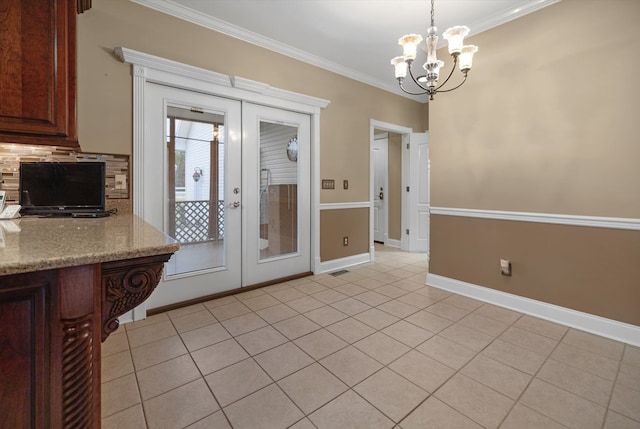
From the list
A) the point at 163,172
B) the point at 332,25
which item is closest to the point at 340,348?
the point at 163,172

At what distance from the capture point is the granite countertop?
743 millimetres

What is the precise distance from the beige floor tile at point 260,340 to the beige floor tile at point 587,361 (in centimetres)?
187

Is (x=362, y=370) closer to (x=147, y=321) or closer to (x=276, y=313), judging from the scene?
(x=276, y=313)

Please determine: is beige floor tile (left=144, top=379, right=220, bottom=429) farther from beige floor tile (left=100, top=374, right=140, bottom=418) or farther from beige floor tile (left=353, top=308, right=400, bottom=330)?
beige floor tile (left=353, top=308, right=400, bottom=330)

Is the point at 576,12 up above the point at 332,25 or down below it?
below

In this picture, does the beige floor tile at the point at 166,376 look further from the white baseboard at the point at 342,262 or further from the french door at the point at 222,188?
the white baseboard at the point at 342,262

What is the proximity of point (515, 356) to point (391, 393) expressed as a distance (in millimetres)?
971

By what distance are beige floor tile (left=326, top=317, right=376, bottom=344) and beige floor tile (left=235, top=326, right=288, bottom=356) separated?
0.41 meters

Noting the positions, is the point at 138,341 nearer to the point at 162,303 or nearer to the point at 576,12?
the point at 162,303

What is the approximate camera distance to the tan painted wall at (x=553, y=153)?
2072 mm

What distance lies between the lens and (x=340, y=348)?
1.97 m

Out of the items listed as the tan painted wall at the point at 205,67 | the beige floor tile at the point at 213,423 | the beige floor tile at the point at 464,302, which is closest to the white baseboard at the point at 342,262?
the tan painted wall at the point at 205,67

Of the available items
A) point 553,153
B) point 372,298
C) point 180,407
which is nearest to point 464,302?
point 372,298

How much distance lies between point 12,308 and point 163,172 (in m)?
1.93
